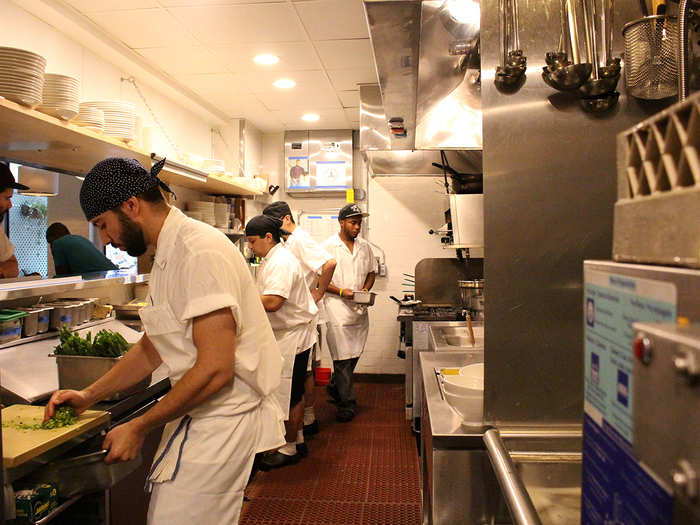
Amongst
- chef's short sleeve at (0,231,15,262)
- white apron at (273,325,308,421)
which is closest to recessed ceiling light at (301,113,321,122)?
white apron at (273,325,308,421)

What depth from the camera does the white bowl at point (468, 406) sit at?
157 centimetres

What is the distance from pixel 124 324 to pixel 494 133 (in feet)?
9.29

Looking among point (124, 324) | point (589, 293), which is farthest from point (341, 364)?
point (589, 293)

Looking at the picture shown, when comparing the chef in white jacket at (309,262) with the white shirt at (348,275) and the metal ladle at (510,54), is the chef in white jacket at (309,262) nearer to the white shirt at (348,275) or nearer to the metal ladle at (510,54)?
the white shirt at (348,275)

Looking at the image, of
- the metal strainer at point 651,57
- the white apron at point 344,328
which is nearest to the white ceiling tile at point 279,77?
Result: the white apron at point 344,328

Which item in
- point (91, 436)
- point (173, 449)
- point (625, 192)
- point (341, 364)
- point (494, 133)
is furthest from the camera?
point (341, 364)

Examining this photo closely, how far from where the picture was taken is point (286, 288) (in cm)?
330

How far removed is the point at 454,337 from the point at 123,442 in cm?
217

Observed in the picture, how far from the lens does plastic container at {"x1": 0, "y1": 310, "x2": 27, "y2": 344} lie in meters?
2.49

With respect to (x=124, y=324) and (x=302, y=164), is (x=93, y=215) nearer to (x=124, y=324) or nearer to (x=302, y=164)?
(x=124, y=324)

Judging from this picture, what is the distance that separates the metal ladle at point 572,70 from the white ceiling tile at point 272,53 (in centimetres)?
264

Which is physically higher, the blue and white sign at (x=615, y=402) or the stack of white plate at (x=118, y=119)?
the stack of white plate at (x=118, y=119)

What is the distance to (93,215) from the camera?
1.63 metres

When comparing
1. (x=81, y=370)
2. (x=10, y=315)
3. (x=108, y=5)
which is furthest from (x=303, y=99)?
(x=81, y=370)
